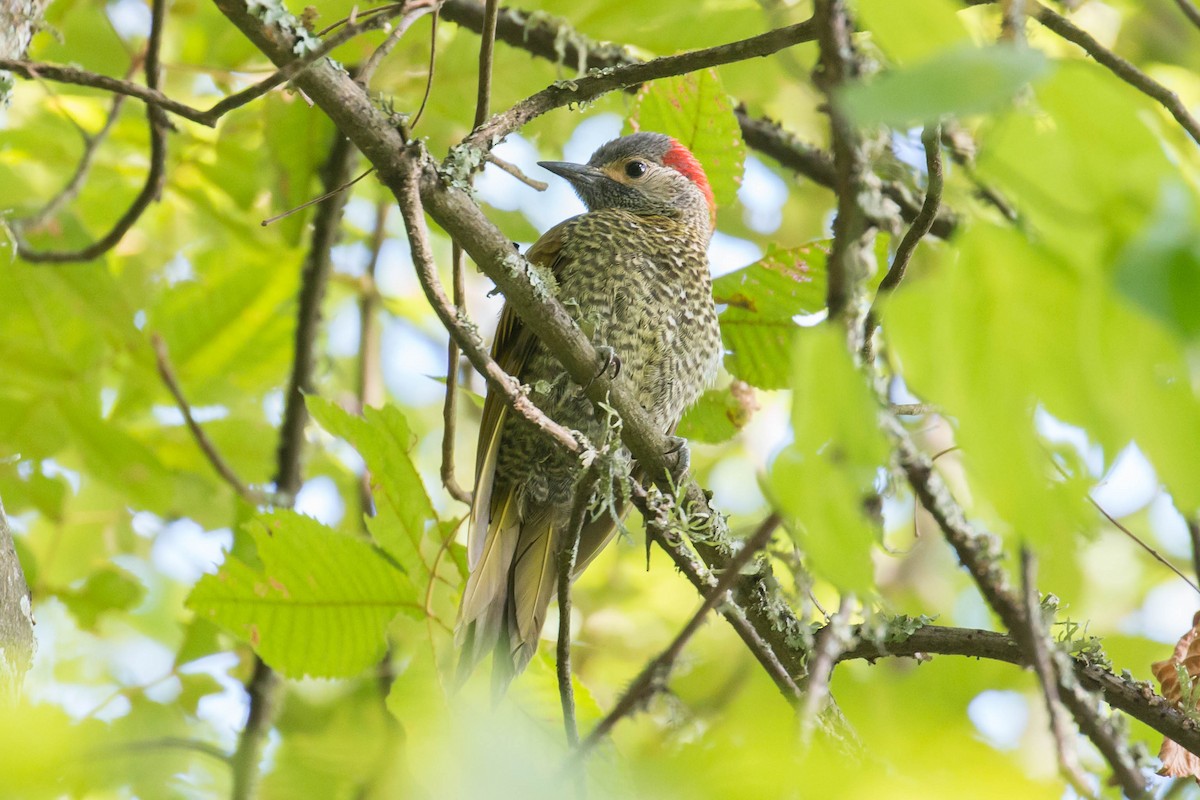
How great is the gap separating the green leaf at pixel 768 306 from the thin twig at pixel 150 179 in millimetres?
1552

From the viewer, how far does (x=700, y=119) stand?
9.38ft

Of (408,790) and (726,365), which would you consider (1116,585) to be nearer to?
(726,365)

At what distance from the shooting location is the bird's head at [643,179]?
402cm

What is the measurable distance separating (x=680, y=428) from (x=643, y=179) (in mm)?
1246

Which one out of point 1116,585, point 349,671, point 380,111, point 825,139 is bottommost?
point 1116,585

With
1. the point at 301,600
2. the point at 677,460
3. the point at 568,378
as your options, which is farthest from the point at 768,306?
the point at 301,600

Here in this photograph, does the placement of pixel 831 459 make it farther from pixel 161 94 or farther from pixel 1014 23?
pixel 161 94

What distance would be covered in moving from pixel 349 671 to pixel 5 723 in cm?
141

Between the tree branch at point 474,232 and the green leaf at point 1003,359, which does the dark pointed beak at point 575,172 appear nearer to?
the tree branch at point 474,232

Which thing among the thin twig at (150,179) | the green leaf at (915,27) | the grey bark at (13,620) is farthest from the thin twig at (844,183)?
the thin twig at (150,179)

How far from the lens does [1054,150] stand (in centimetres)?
89

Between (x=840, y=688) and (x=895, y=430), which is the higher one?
(x=895, y=430)

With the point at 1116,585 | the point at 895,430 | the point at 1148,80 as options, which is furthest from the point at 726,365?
the point at 1116,585

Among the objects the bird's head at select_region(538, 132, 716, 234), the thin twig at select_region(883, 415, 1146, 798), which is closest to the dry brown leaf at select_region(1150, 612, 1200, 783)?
the thin twig at select_region(883, 415, 1146, 798)
